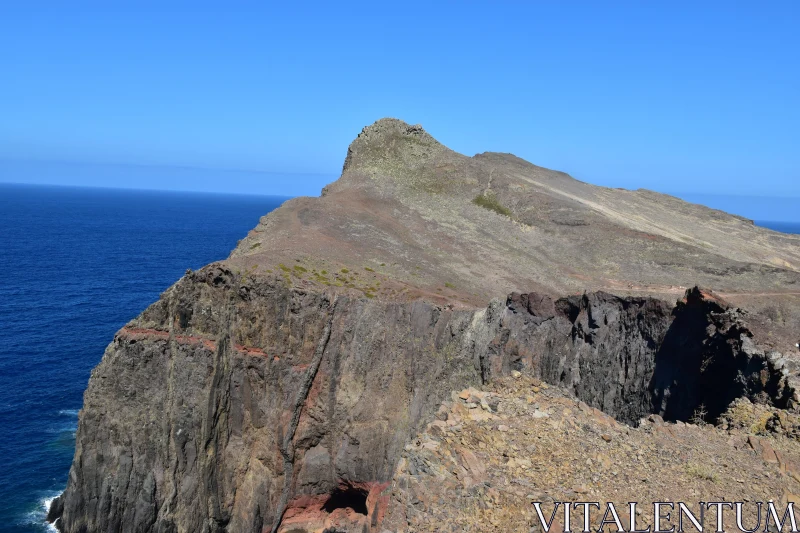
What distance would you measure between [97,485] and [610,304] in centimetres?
3479

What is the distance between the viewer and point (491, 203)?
7088 cm

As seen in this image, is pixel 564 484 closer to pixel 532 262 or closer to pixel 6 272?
pixel 532 262

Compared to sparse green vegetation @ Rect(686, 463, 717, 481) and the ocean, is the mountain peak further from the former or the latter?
sparse green vegetation @ Rect(686, 463, 717, 481)

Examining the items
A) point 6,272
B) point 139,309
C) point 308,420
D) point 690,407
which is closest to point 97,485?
point 308,420

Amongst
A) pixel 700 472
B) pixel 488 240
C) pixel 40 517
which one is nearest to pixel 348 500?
pixel 40 517

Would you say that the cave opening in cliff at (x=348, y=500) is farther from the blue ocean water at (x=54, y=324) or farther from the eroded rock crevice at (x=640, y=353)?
the blue ocean water at (x=54, y=324)

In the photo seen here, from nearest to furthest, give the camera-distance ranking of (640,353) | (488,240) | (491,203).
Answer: (640,353)
(488,240)
(491,203)

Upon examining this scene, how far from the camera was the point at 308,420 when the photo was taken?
41.1 m

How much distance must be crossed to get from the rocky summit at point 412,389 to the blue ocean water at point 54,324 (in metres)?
5.70

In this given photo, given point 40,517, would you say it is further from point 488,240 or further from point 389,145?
point 389,145

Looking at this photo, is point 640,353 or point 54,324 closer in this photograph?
point 640,353

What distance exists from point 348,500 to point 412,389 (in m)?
8.94

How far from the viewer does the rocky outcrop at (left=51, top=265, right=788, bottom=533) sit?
39.2m

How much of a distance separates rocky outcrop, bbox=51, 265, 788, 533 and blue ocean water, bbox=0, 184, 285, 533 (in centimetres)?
883
